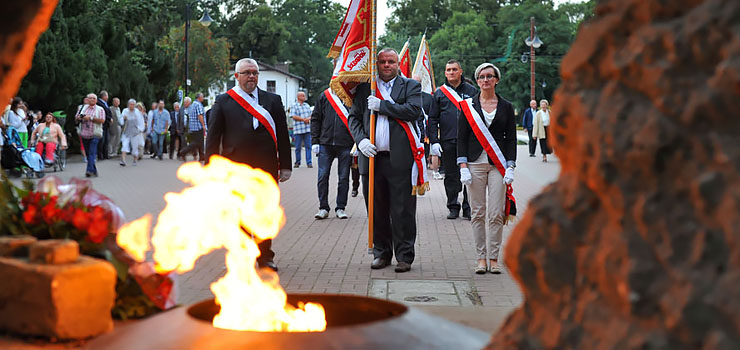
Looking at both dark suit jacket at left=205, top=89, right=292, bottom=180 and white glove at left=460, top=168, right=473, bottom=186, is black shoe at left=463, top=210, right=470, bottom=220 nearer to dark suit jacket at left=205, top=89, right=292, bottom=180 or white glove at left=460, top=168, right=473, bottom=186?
white glove at left=460, top=168, right=473, bottom=186

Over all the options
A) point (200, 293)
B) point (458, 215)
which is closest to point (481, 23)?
point (458, 215)

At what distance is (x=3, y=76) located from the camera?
2.51m

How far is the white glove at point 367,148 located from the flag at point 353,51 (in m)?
0.77

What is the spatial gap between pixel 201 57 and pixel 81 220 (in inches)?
1788

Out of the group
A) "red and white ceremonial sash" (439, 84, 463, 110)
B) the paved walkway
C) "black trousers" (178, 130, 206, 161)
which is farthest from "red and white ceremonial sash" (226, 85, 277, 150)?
"red and white ceremonial sash" (439, 84, 463, 110)

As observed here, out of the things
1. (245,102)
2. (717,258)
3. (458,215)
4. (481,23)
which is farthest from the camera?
(481,23)

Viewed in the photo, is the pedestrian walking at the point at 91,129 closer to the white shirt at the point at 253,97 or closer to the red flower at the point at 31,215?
the white shirt at the point at 253,97

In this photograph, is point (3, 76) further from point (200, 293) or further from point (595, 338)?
point (200, 293)

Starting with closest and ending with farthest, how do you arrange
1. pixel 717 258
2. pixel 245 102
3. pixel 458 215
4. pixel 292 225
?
1. pixel 717 258
2. pixel 245 102
3. pixel 292 225
4. pixel 458 215

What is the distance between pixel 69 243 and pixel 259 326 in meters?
1.10

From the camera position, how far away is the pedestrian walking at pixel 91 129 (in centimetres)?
1675

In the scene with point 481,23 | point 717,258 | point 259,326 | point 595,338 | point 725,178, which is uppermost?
point 481,23

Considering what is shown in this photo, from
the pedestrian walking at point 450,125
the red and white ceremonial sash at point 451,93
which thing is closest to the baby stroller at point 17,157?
the pedestrian walking at point 450,125

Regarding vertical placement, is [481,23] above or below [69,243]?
above
